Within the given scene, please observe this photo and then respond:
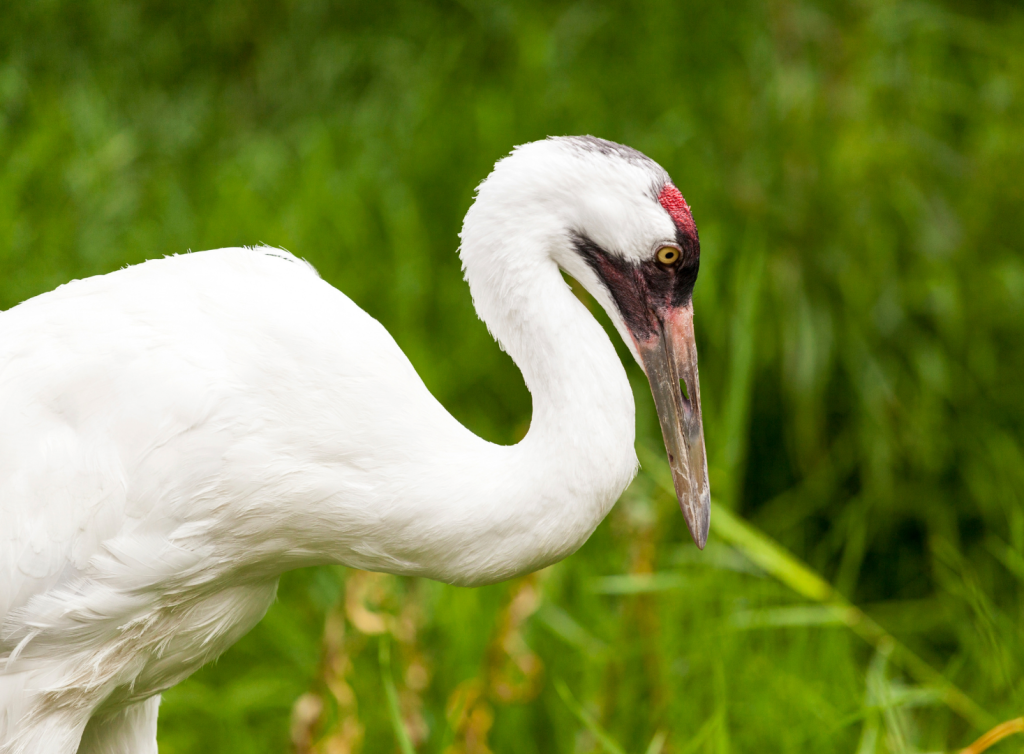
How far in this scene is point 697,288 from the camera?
4336mm

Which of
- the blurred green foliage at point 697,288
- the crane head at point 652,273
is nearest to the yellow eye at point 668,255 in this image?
the crane head at point 652,273

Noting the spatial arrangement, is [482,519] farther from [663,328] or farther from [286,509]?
[663,328]

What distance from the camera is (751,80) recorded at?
4.48m

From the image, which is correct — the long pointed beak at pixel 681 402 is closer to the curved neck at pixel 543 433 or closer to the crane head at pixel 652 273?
the crane head at pixel 652 273

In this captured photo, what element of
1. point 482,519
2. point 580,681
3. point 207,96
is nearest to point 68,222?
point 207,96

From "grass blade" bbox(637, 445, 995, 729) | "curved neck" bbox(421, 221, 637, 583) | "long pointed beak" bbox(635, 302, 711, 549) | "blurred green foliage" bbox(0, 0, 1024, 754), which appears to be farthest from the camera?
"blurred green foliage" bbox(0, 0, 1024, 754)

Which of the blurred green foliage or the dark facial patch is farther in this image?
the blurred green foliage

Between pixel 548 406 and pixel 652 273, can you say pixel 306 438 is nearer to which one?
pixel 548 406

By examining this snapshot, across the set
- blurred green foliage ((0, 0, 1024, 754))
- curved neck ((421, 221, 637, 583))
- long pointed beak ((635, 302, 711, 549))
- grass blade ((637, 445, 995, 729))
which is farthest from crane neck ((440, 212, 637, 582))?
grass blade ((637, 445, 995, 729))

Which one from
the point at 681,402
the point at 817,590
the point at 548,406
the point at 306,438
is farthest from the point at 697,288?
the point at 306,438

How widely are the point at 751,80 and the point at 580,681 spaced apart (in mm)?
2559

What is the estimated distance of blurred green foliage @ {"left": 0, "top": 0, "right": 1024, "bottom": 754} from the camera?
10.1ft

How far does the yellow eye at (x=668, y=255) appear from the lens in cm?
189

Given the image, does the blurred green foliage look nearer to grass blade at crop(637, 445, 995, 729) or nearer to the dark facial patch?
grass blade at crop(637, 445, 995, 729)
